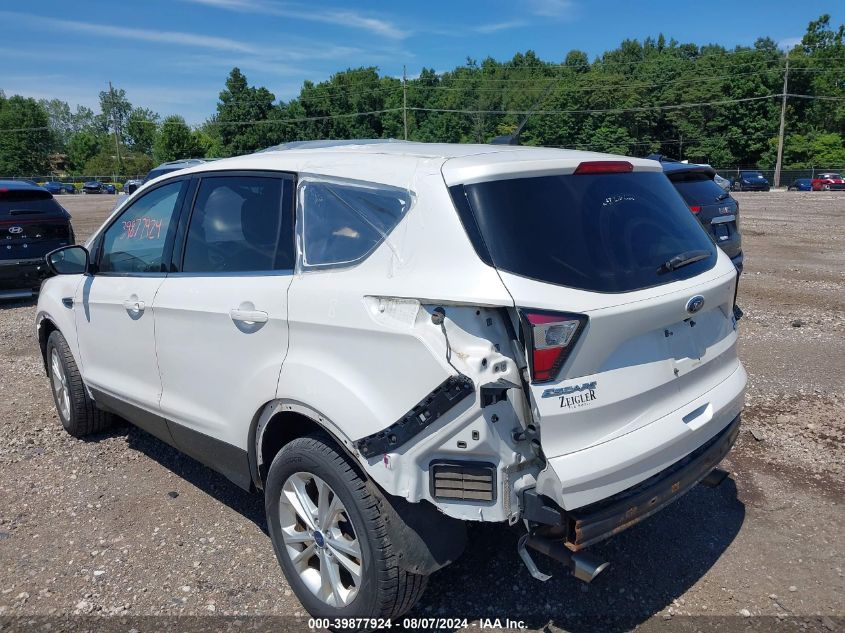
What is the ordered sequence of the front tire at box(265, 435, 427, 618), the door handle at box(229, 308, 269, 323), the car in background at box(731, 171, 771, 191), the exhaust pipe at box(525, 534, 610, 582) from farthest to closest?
the car in background at box(731, 171, 771, 191), the door handle at box(229, 308, 269, 323), the front tire at box(265, 435, 427, 618), the exhaust pipe at box(525, 534, 610, 582)

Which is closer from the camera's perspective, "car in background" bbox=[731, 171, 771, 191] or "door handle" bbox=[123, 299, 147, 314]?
"door handle" bbox=[123, 299, 147, 314]

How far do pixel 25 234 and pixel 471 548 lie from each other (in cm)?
895

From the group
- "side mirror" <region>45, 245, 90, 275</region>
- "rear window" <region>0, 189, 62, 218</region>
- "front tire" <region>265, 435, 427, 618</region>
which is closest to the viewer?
"front tire" <region>265, 435, 427, 618</region>

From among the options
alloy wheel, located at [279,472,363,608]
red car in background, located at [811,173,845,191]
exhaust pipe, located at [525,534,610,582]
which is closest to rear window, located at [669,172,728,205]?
exhaust pipe, located at [525,534,610,582]

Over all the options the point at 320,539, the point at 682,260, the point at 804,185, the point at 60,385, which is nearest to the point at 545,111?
the point at 804,185

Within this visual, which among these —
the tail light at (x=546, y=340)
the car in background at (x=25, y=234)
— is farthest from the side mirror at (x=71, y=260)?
the car in background at (x=25, y=234)

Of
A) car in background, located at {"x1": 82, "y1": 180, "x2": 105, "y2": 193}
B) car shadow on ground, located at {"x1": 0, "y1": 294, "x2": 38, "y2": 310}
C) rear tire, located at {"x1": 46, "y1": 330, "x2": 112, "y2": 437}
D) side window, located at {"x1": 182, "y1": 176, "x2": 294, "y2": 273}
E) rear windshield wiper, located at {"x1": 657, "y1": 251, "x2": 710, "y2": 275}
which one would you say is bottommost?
car in background, located at {"x1": 82, "y1": 180, "x2": 105, "y2": 193}

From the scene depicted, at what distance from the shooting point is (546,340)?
91.0 inches

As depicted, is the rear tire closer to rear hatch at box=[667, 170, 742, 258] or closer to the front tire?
the front tire

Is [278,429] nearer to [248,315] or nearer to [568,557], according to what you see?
[248,315]

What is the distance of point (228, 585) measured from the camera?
128 inches

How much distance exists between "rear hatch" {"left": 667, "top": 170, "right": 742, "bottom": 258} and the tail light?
603 centimetres

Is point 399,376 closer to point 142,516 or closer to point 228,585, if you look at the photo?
point 228,585

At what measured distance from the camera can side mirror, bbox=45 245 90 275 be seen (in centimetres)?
439
